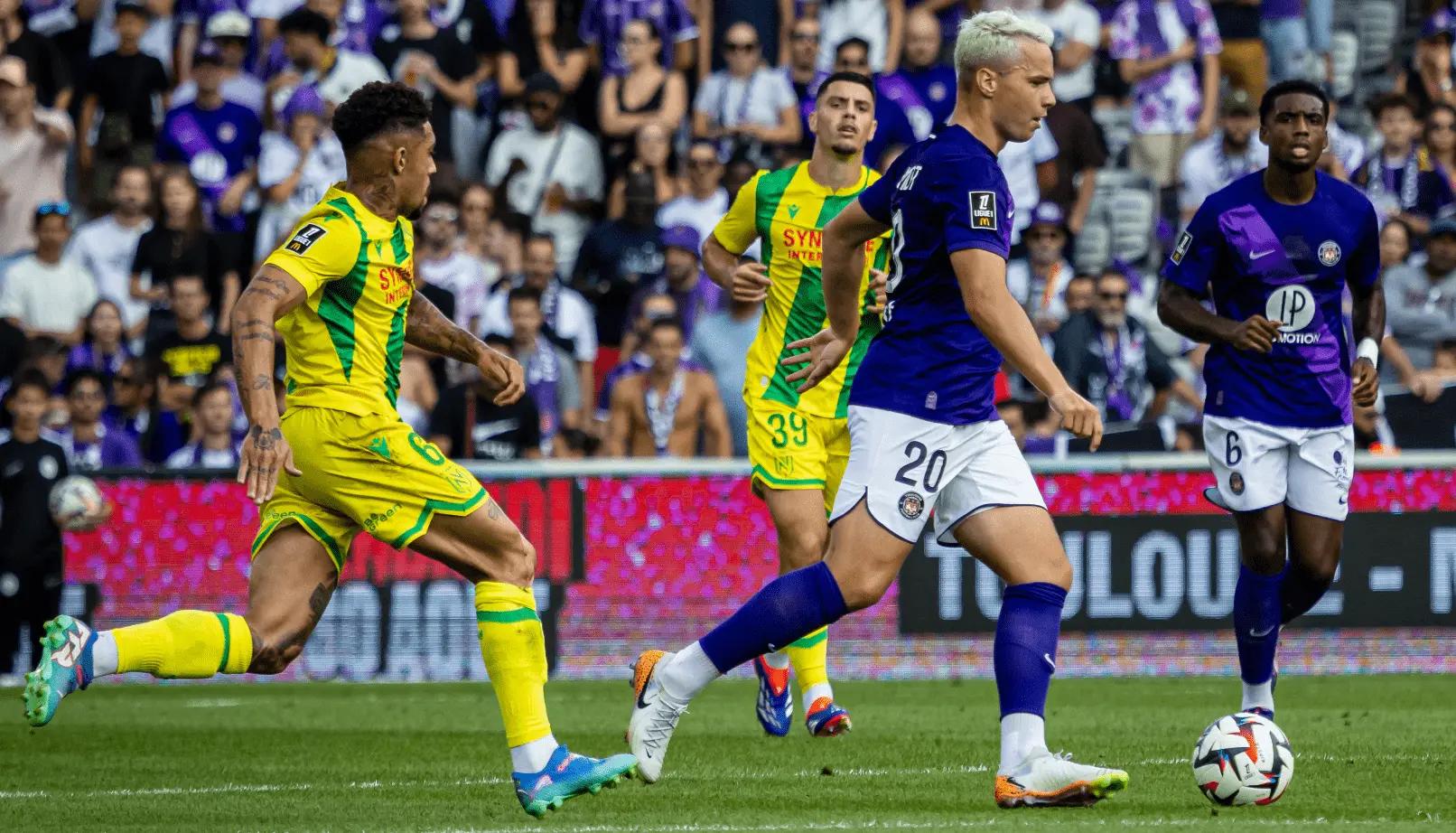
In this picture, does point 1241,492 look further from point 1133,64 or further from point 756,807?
point 1133,64

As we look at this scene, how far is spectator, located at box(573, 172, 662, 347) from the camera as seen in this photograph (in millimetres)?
16266

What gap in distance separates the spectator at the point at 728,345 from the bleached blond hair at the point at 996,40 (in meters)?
7.78

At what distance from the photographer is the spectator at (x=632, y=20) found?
1773 cm

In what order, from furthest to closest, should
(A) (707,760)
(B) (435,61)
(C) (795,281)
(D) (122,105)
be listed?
(D) (122,105) < (B) (435,61) < (C) (795,281) < (A) (707,760)

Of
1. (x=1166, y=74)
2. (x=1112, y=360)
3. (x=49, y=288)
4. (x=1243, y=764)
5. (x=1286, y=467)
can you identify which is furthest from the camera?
(x=1166, y=74)

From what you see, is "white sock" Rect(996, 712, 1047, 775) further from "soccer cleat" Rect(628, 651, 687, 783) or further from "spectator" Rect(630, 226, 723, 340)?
Result: "spectator" Rect(630, 226, 723, 340)

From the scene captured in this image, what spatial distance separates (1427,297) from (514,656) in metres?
10.4

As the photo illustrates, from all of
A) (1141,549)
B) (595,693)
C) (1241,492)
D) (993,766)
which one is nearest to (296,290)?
(993,766)

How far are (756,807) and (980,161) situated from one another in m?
2.14

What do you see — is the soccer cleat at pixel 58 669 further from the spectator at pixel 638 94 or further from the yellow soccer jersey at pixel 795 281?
the spectator at pixel 638 94

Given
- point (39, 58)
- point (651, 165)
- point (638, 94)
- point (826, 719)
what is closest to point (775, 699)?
point (826, 719)

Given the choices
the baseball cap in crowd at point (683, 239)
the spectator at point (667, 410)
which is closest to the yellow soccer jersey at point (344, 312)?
the spectator at point (667, 410)

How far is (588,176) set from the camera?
17297 millimetres

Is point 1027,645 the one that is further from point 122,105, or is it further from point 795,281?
point 122,105
